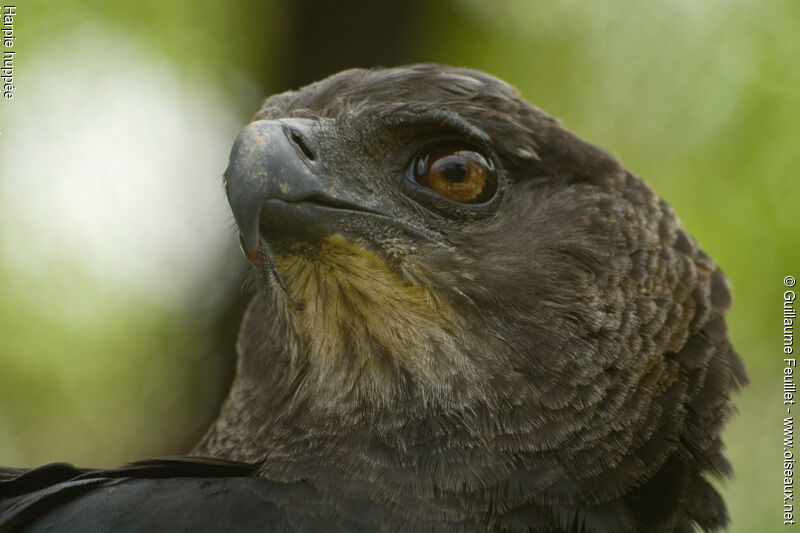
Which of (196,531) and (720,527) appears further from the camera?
(720,527)

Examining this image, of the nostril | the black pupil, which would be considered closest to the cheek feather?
the nostril

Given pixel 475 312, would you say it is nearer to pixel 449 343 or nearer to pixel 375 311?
pixel 449 343

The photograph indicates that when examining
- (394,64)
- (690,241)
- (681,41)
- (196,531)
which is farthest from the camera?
(681,41)

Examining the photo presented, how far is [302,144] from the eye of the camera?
10.8 feet

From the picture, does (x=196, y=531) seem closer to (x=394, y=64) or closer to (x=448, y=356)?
(x=448, y=356)

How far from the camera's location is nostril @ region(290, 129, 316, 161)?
3.28m

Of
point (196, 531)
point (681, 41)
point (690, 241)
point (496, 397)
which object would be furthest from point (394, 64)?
point (196, 531)

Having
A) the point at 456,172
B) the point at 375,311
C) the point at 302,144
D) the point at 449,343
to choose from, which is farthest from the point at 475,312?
the point at 302,144

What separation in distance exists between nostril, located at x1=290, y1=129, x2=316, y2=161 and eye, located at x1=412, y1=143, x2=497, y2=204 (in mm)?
421

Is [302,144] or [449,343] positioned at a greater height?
[302,144]

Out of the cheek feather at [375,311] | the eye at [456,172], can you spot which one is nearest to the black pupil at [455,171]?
the eye at [456,172]

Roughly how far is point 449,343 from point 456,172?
67 cm

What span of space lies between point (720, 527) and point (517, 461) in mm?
963

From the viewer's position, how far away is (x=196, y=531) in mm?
2826
